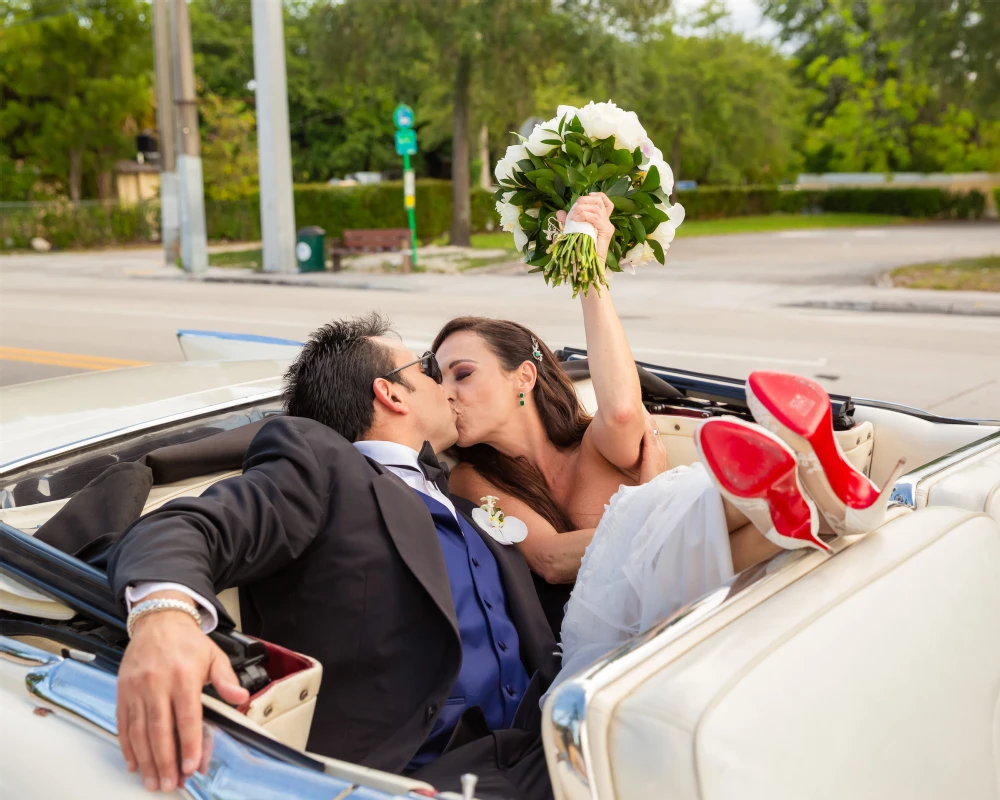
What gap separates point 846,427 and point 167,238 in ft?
70.4

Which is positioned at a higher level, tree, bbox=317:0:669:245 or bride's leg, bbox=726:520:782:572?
tree, bbox=317:0:669:245

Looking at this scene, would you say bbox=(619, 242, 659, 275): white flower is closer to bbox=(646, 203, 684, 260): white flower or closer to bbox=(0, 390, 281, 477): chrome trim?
bbox=(646, 203, 684, 260): white flower

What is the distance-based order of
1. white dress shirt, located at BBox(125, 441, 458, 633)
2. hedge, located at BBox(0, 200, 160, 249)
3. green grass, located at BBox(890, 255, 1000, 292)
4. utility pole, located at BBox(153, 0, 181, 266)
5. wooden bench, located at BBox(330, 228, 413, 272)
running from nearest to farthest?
1. white dress shirt, located at BBox(125, 441, 458, 633)
2. green grass, located at BBox(890, 255, 1000, 292)
3. utility pole, located at BBox(153, 0, 181, 266)
4. wooden bench, located at BBox(330, 228, 413, 272)
5. hedge, located at BBox(0, 200, 160, 249)

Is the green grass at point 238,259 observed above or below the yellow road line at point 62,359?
above

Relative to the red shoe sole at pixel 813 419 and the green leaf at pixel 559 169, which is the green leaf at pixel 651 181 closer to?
the green leaf at pixel 559 169

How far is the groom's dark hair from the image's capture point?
2.35m

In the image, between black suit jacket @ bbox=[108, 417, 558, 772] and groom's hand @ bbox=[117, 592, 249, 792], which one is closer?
groom's hand @ bbox=[117, 592, 249, 792]

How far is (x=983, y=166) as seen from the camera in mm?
46188

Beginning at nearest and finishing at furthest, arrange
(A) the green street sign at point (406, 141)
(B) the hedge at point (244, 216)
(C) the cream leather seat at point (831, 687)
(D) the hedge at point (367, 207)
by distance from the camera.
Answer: (C) the cream leather seat at point (831, 687) → (A) the green street sign at point (406, 141) → (D) the hedge at point (367, 207) → (B) the hedge at point (244, 216)

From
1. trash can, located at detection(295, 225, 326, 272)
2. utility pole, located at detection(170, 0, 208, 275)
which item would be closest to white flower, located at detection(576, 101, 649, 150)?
trash can, located at detection(295, 225, 326, 272)

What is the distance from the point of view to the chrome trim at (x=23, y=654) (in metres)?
1.76

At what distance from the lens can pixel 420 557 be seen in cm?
201

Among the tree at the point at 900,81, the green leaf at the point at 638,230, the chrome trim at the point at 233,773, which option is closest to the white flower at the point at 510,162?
the green leaf at the point at 638,230

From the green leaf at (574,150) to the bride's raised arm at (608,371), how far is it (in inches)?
4.7
